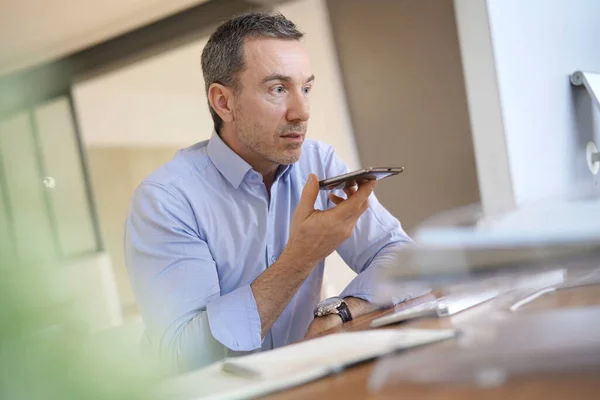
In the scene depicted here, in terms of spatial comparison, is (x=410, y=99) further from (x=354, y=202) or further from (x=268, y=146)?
(x=354, y=202)

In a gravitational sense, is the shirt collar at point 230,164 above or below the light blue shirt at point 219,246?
above

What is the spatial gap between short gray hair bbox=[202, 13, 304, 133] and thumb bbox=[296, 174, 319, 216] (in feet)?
1.67

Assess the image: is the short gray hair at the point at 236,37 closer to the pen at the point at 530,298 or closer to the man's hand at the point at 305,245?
the man's hand at the point at 305,245

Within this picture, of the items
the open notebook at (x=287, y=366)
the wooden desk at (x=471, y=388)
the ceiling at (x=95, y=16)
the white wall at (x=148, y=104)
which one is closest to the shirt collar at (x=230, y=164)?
the open notebook at (x=287, y=366)

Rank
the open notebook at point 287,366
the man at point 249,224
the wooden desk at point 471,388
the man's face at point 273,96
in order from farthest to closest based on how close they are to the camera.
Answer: the man's face at point 273,96
the man at point 249,224
the open notebook at point 287,366
the wooden desk at point 471,388

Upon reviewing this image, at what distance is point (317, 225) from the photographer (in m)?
1.30

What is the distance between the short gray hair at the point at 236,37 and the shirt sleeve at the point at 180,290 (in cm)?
42

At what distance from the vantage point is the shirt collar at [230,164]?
1.54 meters

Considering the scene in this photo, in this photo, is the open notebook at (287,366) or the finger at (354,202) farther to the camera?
the finger at (354,202)

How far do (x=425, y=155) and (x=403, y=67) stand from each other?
379 mm

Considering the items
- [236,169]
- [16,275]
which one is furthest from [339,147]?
[16,275]

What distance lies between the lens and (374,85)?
116 inches

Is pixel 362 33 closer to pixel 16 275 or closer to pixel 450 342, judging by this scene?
pixel 450 342

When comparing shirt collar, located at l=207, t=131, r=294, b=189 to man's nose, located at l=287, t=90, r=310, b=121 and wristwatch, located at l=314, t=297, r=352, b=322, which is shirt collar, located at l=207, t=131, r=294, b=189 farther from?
wristwatch, located at l=314, t=297, r=352, b=322
